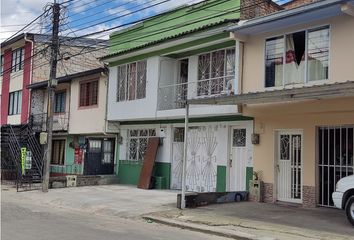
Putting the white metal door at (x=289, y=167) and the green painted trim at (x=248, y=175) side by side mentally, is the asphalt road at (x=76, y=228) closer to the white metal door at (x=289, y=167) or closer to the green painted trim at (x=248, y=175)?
the green painted trim at (x=248, y=175)

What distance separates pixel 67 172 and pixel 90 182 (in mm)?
5720

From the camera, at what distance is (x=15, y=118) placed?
3419 centimetres

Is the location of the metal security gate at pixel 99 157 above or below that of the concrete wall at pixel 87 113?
below

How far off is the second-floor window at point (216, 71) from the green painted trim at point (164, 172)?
3939 mm

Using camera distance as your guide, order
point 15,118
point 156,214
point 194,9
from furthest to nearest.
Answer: point 15,118
point 194,9
point 156,214

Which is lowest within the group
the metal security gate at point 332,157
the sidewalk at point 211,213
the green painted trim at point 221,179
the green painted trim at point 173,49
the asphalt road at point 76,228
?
the asphalt road at point 76,228

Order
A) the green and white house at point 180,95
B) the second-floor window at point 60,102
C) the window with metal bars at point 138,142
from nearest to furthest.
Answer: the green and white house at point 180,95
the window with metal bars at point 138,142
the second-floor window at point 60,102

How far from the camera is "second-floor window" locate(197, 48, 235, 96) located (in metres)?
18.7

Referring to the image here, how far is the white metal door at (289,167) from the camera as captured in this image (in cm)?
1608

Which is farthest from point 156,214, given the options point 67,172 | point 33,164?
point 67,172

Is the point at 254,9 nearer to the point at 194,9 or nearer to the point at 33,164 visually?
the point at 194,9

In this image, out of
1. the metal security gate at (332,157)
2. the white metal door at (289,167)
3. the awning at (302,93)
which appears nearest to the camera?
the awning at (302,93)

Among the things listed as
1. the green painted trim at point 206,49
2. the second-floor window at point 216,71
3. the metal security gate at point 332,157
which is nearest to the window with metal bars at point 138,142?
the green painted trim at point 206,49

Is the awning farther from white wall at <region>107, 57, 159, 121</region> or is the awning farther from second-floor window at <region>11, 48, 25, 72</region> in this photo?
second-floor window at <region>11, 48, 25, 72</region>
